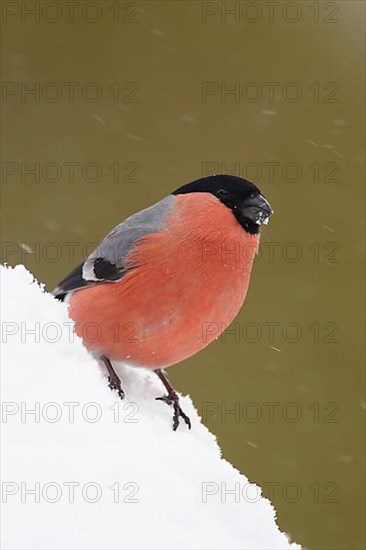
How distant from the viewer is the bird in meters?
2.19

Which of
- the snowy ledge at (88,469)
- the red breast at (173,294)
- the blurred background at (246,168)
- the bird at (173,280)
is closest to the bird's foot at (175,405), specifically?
the bird at (173,280)

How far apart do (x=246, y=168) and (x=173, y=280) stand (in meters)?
3.37

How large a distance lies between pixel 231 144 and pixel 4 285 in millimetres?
4500

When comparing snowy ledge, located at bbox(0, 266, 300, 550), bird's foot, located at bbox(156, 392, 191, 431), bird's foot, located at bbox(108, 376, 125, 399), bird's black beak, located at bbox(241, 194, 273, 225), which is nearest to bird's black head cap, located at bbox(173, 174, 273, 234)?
bird's black beak, located at bbox(241, 194, 273, 225)

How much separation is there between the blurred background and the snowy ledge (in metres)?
3.78

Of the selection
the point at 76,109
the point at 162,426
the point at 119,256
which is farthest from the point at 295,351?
the point at 162,426

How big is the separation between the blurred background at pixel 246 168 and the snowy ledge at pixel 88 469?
3.78 m

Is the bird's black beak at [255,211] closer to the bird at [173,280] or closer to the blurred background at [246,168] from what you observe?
the bird at [173,280]

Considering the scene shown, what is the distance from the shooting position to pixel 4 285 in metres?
1.35

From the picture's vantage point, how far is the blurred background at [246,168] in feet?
17.7

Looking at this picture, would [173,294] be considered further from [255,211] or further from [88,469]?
[88,469]

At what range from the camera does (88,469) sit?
1.01m

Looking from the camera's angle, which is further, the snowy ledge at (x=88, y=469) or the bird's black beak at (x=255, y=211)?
the bird's black beak at (x=255, y=211)

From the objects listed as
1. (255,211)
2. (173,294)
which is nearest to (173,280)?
(173,294)
